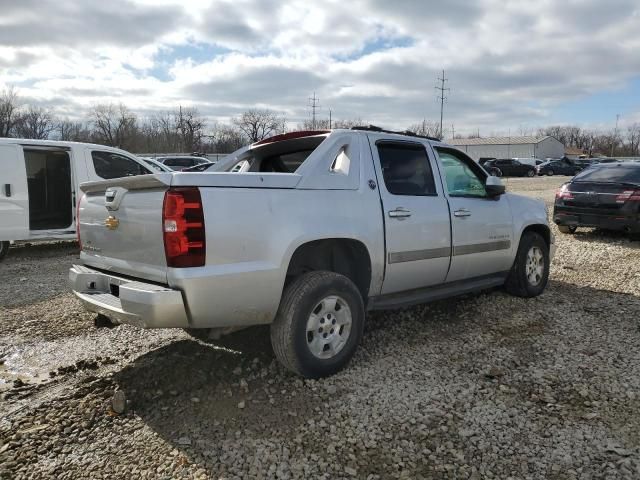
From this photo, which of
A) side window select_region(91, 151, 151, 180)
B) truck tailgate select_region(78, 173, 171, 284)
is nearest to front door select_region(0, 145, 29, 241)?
side window select_region(91, 151, 151, 180)

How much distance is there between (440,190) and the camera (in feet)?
15.5

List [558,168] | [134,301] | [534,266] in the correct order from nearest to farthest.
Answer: [134,301]
[534,266]
[558,168]

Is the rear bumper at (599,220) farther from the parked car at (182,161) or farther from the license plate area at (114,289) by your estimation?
the parked car at (182,161)

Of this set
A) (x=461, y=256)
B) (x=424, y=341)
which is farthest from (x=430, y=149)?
(x=424, y=341)

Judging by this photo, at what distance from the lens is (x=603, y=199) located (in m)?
9.42

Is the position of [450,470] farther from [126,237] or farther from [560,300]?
[560,300]

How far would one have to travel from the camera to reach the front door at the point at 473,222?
15.8 feet

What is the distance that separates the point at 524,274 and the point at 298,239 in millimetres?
3397

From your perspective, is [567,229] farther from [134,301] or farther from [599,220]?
[134,301]

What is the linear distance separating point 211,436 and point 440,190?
2943 millimetres

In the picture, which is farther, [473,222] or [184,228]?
[473,222]

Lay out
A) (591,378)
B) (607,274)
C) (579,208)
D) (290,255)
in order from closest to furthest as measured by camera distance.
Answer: (290,255) → (591,378) → (607,274) → (579,208)

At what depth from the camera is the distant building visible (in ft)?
303

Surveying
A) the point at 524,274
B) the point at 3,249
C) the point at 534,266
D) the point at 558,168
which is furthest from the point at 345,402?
the point at 558,168
